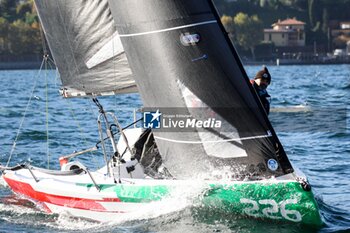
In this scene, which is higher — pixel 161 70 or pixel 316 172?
pixel 161 70

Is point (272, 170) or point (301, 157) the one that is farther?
point (301, 157)

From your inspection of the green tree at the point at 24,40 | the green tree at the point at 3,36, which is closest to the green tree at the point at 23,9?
the green tree at the point at 3,36

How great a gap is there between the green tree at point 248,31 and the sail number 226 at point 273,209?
94.3 meters

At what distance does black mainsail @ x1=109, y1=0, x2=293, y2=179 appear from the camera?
869 cm

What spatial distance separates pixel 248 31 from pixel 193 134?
96407 mm

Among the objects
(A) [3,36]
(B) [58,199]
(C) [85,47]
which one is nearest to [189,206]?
(B) [58,199]

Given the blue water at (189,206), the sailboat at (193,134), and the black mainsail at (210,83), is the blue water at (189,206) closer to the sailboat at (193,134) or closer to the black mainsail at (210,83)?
the sailboat at (193,134)

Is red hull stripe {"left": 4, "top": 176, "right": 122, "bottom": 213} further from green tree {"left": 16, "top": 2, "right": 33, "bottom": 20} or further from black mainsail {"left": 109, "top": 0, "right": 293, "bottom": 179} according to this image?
green tree {"left": 16, "top": 2, "right": 33, "bottom": 20}

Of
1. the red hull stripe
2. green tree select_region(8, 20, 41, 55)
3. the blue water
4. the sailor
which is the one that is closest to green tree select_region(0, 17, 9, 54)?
green tree select_region(8, 20, 41, 55)

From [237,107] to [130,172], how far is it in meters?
1.35

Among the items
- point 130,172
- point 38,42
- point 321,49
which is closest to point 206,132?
point 130,172

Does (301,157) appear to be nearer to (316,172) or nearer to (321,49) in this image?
(316,172)

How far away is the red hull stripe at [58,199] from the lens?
9000 mm

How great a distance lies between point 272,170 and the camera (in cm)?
867
